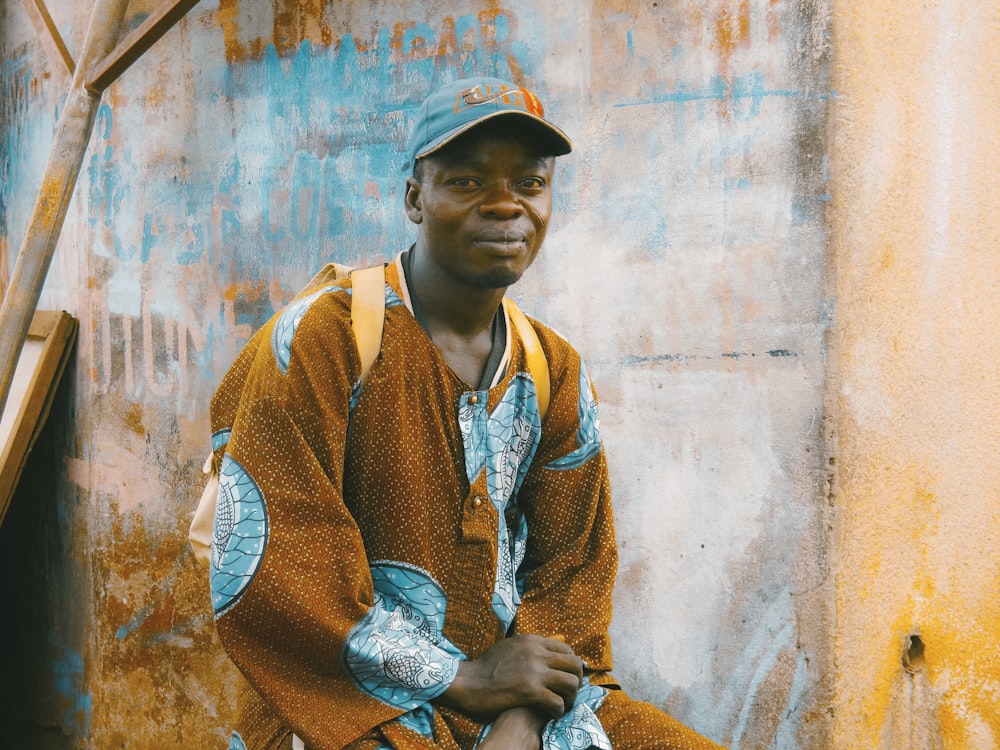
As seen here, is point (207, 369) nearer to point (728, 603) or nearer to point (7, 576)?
point (7, 576)

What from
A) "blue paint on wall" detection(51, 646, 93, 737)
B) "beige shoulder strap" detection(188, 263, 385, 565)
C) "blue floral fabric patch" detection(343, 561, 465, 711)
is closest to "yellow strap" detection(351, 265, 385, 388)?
"beige shoulder strap" detection(188, 263, 385, 565)

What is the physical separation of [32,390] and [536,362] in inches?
92.1

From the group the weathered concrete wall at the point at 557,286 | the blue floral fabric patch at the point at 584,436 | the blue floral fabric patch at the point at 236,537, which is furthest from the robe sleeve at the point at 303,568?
the weathered concrete wall at the point at 557,286

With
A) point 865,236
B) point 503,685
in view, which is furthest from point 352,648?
point 865,236

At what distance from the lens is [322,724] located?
1.79 metres

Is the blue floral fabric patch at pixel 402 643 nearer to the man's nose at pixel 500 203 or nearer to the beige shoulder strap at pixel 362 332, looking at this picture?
the beige shoulder strap at pixel 362 332

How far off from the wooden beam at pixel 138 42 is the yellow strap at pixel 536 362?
1.69 m

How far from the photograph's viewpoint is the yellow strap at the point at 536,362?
2178 millimetres

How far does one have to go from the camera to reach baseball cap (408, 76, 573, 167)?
1914mm

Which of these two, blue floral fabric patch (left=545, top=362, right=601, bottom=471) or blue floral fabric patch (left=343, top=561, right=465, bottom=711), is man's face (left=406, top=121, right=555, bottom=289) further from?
blue floral fabric patch (left=343, top=561, right=465, bottom=711)

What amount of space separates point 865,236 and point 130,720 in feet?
9.86

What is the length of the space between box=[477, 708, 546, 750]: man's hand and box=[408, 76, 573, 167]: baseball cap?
1144mm

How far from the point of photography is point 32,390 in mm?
3621

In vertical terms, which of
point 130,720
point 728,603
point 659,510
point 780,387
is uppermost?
point 780,387
